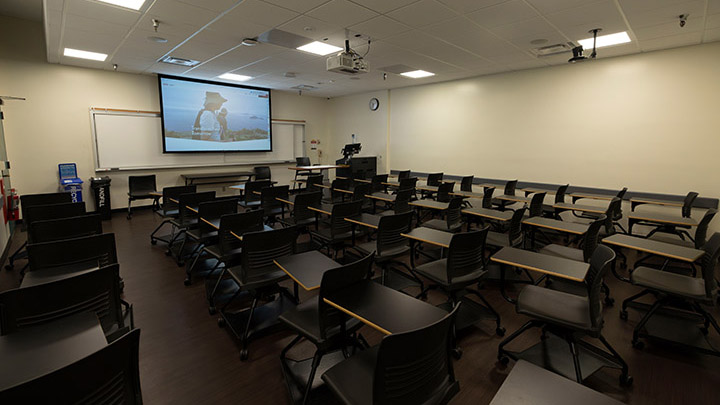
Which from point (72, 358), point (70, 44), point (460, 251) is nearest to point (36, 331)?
point (72, 358)

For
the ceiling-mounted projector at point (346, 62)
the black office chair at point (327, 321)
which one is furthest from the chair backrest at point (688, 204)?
the black office chair at point (327, 321)

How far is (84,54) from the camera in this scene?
6.00 metres

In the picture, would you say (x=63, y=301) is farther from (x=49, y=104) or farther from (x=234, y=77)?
(x=234, y=77)

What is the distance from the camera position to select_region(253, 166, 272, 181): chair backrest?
10016 millimetres

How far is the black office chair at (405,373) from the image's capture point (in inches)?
52.1

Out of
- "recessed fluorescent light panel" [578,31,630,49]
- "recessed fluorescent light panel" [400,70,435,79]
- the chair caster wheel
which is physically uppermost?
"recessed fluorescent light panel" [400,70,435,79]

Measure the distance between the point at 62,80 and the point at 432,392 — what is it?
363 inches

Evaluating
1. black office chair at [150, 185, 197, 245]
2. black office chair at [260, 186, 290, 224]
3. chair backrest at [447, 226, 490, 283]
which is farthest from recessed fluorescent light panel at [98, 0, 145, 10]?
chair backrest at [447, 226, 490, 283]

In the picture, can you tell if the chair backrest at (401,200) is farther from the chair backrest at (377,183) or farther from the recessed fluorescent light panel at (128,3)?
the recessed fluorescent light panel at (128,3)

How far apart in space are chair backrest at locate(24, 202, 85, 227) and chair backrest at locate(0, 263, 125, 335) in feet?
8.39

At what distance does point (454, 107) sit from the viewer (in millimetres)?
8469

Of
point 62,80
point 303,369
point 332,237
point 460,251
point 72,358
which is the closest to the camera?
point 72,358

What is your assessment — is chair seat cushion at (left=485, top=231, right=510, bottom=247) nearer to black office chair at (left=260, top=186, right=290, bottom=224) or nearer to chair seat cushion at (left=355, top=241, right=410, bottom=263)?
chair seat cushion at (left=355, top=241, right=410, bottom=263)

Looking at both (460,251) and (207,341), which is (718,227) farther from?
(207,341)
